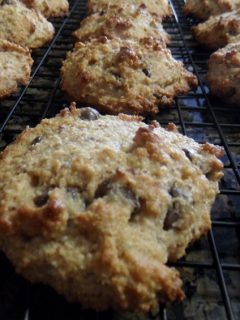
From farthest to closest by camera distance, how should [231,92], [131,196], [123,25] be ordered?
[123,25]
[231,92]
[131,196]

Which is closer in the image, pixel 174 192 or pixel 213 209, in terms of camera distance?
pixel 174 192

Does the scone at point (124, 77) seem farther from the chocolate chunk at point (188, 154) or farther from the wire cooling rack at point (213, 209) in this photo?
the chocolate chunk at point (188, 154)

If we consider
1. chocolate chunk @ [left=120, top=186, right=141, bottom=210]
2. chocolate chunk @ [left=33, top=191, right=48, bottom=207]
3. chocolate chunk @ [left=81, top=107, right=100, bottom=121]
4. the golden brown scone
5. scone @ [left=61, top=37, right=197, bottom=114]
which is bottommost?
the golden brown scone

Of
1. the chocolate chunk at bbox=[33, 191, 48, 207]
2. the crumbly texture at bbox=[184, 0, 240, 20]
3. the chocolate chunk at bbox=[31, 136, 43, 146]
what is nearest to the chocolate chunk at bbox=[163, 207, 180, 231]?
the chocolate chunk at bbox=[33, 191, 48, 207]

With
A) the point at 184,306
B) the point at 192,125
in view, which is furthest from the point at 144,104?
the point at 184,306

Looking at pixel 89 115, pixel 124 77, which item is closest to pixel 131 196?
pixel 89 115

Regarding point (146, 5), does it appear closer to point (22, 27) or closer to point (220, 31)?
point (220, 31)

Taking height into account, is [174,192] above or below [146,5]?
above

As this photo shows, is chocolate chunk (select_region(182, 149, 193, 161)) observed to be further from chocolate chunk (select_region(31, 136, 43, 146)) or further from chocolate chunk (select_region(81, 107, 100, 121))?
chocolate chunk (select_region(31, 136, 43, 146))
